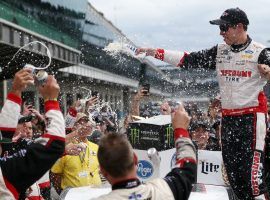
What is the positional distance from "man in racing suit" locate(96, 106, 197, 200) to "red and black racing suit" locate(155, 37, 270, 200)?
1561 mm

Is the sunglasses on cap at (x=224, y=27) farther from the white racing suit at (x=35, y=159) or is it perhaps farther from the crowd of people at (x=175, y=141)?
the white racing suit at (x=35, y=159)

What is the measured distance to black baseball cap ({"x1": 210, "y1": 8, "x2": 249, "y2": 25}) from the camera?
4.15m

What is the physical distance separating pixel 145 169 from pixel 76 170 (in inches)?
70.0

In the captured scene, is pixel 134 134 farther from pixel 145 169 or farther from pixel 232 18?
pixel 232 18

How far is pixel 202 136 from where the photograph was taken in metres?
6.64

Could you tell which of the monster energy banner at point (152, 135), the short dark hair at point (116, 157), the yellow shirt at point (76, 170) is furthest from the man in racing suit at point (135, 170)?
the yellow shirt at point (76, 170)

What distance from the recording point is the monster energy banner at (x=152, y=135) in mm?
4031

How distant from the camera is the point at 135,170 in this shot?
2482 millimetres

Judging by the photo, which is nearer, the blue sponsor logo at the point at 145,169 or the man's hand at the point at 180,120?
the man's hand at the point at 180,120

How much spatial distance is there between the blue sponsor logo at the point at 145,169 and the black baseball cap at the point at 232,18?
128 centimetres

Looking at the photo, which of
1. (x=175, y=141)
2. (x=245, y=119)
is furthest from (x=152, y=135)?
(x=175, y=141)

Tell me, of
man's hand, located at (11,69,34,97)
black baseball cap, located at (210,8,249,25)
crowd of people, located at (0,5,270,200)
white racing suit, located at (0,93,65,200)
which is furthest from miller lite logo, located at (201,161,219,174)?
man's hand, located at (11,69,34,97)

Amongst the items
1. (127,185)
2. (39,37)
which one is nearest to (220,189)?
(127,185)

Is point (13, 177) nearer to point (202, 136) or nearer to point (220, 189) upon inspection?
point (220, 189)
